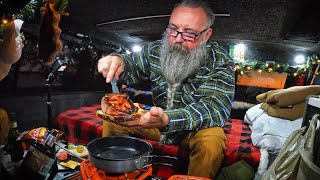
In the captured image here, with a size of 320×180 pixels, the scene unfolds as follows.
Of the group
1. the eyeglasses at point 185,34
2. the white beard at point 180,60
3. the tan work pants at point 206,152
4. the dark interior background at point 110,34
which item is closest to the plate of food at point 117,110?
the tan work pants at point 206,152

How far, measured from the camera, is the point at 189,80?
259cm

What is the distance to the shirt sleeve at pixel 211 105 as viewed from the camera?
1.95 meters

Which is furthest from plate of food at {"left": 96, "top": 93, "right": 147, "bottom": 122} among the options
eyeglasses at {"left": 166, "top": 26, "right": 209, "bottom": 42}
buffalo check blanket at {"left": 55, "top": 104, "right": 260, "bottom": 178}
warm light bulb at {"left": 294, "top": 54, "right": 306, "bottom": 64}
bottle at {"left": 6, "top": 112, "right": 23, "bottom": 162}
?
warm light bulb at {"left": 294, "top": 54, "right": 306, "bottom": 64}

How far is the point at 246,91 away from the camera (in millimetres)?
6773

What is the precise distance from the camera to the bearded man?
202 centimetres

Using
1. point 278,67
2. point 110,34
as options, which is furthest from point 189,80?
point 278,67

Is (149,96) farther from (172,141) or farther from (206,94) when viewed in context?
(206,94)

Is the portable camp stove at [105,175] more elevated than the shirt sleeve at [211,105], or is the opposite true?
the shirt sleeve at [211,105]

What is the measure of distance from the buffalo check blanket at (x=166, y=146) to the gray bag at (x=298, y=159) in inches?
32.9

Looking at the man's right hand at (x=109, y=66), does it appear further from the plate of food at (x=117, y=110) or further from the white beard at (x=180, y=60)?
the white beard at (x=180, y=60)

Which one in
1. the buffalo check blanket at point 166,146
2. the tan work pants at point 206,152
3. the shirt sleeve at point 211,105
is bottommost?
the buffalo check blanket at point 166,146

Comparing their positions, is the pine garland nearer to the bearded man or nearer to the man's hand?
the bearded man

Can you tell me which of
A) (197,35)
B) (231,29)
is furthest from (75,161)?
(231,29)

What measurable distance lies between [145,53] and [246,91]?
15.9 ft
